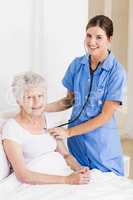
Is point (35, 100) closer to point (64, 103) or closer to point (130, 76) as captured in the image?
point (64, 103)

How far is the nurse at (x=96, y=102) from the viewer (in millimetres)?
2186

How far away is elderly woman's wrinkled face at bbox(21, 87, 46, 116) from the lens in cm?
200

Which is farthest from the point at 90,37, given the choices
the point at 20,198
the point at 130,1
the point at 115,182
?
the point at 130,1

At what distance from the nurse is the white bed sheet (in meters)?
0.31

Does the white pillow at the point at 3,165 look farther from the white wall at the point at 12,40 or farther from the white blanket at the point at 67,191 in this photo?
the white wall at the point at 12,40

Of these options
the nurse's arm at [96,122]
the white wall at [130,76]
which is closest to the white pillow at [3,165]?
the nurse's arm at [96,122]

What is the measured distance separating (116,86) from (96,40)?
10.5 inches

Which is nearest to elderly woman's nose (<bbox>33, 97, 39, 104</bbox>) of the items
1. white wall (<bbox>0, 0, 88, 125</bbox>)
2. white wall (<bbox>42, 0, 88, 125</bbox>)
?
white wall (<bbox>0, 0, 88, 125</bbox>)

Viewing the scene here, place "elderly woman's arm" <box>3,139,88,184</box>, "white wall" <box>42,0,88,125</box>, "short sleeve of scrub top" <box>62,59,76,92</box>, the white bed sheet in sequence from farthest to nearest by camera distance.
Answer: "white wall" <box>42,0,88,125</box> < "short sleeve of scrub top" <box>62,59,76,92</box> < "elderly woman's arm" <box>3,139,88,184</box> < the white bed sheet

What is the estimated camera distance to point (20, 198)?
1798 mm

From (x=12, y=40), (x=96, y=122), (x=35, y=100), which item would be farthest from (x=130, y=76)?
(x=35, y=100)

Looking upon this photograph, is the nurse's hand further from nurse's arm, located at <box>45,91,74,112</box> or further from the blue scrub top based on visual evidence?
nurse's arm, located at <box>45,91,74,112</box>

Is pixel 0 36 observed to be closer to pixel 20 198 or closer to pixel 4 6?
pixel 4 6

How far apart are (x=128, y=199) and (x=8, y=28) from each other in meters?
1.21
